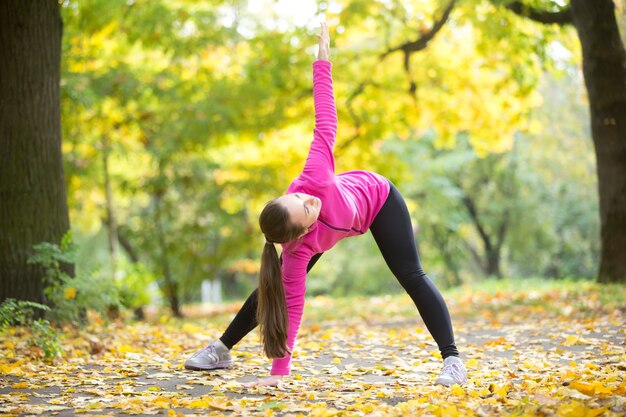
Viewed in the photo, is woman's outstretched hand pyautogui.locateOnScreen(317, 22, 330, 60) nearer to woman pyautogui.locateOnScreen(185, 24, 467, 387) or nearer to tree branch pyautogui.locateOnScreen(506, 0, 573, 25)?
woman pyautogui.locateOnScreen(185, 24, 467, 387)

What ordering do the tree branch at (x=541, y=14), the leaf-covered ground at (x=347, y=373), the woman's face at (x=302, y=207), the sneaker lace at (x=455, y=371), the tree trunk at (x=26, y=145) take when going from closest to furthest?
the leaf-covered ground at (x=347, y=373) → the woman's face at (x=302, y=207) → the sneaker lace at (x=455, y=371) → the tree trunk at (x=26, y=145) → the tree branch at (x=541, y=14)

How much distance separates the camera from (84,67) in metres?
13.1

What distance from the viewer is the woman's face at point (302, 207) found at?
376 centimetres

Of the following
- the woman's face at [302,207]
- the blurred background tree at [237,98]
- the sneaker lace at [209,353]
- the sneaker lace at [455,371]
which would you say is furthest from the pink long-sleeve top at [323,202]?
the blurred background tree at [237,98]

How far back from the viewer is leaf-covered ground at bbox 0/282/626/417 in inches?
139

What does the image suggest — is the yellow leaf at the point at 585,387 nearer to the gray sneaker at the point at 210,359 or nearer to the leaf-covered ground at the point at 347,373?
the leaf-covered ground at the point at 347,373

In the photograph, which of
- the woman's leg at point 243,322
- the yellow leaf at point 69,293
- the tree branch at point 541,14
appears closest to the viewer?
the woman's leg at point 243,322

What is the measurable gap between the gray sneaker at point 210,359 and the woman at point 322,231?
766 mm

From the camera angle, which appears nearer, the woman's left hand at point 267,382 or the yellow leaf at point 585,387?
the yellow leaf at point 585,387

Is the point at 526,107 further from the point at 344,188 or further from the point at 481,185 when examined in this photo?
the point at 344,188

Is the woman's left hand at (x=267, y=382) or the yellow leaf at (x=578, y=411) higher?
the yellow leaf at (x=578, y=411)

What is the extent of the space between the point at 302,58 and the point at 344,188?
347 inches

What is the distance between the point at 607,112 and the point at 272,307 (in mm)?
7444

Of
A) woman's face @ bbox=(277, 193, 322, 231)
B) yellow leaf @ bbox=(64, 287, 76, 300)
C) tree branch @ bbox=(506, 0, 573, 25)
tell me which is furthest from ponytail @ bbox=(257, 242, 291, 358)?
tree branch @ bbox=(506, 0, 573, 25)
